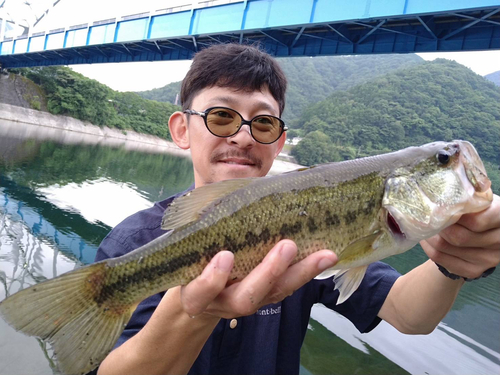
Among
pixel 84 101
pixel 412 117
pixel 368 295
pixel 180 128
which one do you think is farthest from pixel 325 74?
pixel 368 295

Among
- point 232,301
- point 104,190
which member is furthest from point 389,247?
point 104,190

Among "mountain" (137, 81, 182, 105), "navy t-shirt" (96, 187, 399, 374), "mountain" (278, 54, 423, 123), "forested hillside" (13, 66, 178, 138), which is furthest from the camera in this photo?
"mountain" (137, 81, 182, 105)

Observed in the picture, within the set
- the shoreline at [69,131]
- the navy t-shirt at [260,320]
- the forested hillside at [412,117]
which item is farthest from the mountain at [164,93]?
the navy t-shirt at [260,320]

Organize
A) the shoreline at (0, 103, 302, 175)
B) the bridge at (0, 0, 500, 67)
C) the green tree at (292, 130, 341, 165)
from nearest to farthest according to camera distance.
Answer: the bridge at (0, 0, 500, 67)
the shoreline at (0, 103, 302, 175)
the green tree at (292, 130, 341, 165)

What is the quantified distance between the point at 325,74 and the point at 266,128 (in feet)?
468

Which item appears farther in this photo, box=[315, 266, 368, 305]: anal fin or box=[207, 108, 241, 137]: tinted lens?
box=[207, 108, 241, 137]: tinted lens

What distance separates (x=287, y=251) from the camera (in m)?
1.63

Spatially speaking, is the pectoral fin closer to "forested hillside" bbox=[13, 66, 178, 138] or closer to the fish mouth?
the fish mouth

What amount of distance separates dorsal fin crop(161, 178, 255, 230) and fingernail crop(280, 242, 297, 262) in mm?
472

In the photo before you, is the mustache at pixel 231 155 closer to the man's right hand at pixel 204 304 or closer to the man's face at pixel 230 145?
the man's face at pixel 230 145

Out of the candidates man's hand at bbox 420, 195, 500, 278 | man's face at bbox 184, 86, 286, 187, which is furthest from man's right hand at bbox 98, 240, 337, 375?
man's face at bbox 184, 86, 286, 187

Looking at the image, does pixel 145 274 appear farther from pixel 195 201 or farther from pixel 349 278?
pixel 349 278

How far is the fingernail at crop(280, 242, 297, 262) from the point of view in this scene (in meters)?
1.62

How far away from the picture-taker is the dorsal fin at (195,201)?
1.90 metres
